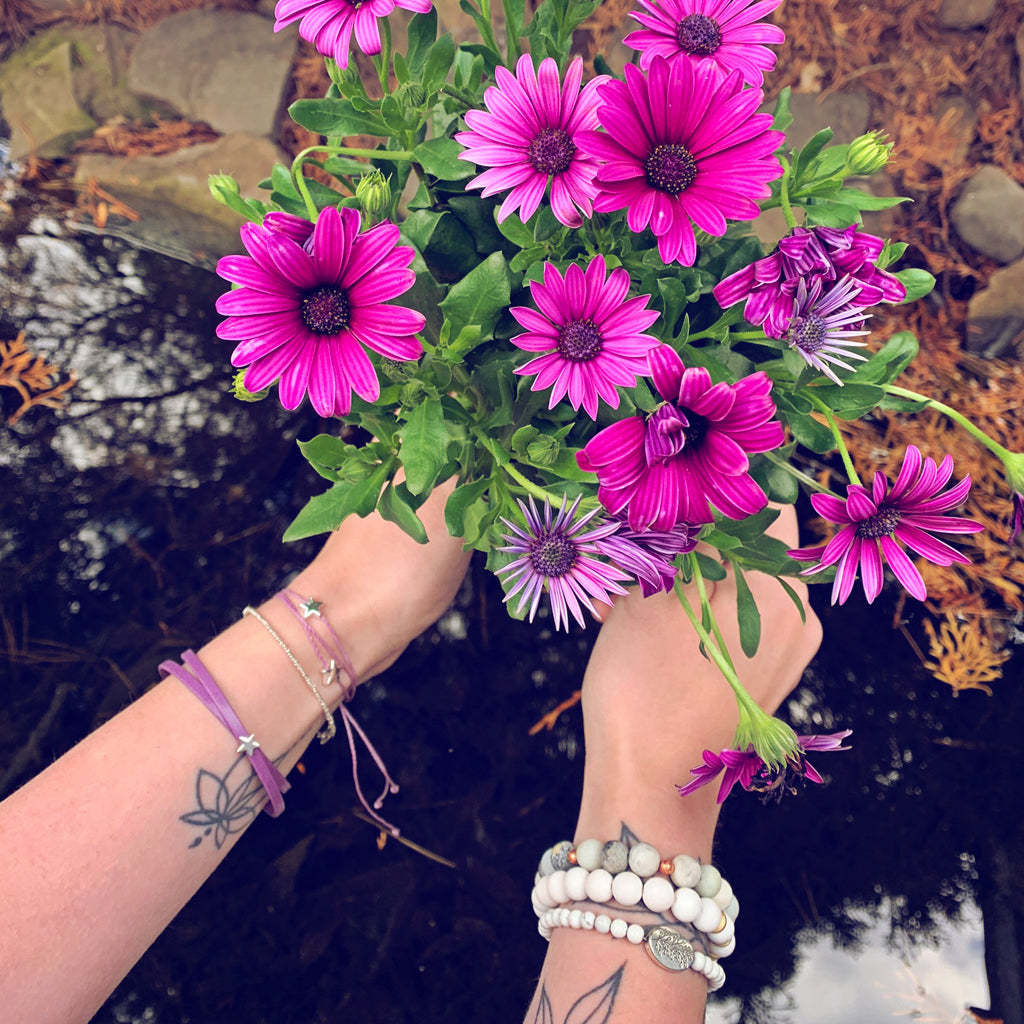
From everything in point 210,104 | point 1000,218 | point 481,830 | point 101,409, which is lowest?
point 481,830

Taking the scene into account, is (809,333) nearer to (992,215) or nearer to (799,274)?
(799,274)

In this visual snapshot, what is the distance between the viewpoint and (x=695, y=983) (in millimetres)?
925

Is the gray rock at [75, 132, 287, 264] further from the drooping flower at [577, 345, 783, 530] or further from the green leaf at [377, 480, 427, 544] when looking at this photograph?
the drooping flower at [577, 345, 783, 530]

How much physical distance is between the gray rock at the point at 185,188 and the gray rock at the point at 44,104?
0.09 meters

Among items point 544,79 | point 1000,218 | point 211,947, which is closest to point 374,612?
point 211,947

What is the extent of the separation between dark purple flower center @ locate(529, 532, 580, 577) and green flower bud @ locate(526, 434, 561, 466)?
7 cm

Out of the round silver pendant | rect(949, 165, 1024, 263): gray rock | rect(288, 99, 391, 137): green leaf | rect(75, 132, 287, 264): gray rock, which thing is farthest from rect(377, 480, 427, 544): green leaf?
rect(949, 165, 1024, 263): gray rock

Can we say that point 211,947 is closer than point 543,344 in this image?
No

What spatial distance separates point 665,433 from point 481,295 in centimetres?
22

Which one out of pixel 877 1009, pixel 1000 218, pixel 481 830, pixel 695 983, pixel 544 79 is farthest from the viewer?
pixel 1000 218

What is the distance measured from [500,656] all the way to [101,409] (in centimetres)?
86

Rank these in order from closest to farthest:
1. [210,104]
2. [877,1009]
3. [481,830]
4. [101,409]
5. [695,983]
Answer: [695,983] < [877,1009] < [481,830] < [101,409] < [210,104]

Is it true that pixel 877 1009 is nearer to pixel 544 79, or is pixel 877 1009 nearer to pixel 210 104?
pixel 544 79

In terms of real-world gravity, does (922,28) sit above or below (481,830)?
above
